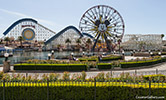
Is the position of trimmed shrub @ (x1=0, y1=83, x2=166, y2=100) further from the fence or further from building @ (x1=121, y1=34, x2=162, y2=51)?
building @ (x1=121, y1=34, x2=162, y2=51)

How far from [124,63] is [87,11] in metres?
31.0

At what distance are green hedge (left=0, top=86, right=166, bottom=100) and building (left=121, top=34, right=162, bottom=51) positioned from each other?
360 ft

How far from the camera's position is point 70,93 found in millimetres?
7145

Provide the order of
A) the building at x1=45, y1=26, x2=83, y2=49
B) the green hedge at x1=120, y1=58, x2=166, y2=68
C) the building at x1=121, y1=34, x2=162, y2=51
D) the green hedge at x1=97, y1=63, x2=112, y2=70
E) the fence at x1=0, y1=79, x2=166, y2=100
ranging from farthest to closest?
the building at x1=121, y1=34, x2=162, y2=51 < the building at x1=45, y1=26, x2=83, y2=49 < the green hedge at x1=120, y1=58, x2=166, y2=68 < the green hedge at x1=97, y1=63, x2=112, y2=70 < the fence at x1=0, y1=79, x2=166, y2=100

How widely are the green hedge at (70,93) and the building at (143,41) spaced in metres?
110

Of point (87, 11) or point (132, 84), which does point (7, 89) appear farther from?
point (87, 11)

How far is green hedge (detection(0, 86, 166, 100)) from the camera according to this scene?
6.91 meters

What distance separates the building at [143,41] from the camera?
113200 millimetres

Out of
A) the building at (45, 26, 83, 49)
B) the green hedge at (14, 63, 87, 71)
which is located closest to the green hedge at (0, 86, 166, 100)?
the green hedge at (14, 63, 87, 71)

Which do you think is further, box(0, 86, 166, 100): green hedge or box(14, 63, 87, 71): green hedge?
box(14, 63, 87, 71): green hedge

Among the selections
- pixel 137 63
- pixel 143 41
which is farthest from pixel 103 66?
pixel 143 41

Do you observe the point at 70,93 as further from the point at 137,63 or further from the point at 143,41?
the point at 143,41

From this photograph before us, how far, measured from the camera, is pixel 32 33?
94938mm

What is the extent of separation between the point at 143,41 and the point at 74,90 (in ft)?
396
